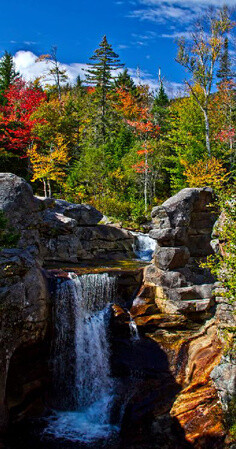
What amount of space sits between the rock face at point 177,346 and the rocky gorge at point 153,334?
0.04 metres

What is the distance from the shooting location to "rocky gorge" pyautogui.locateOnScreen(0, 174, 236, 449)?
948 cm

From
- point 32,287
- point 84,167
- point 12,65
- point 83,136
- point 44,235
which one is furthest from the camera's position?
point 12,65

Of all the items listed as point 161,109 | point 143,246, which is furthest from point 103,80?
point 143,246

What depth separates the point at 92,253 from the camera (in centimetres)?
2164

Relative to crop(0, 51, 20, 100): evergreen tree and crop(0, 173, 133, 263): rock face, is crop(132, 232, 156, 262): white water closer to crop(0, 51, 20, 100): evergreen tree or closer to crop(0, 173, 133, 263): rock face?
crop(0, 173, 133, 263): rock face

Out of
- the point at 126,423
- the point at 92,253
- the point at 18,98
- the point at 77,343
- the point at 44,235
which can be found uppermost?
the point at 18,98

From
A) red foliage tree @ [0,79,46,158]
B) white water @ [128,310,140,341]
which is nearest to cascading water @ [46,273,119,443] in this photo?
white water @ [128,310,140,341]

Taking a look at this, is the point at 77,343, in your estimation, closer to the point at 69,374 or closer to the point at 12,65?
the point at 69,374

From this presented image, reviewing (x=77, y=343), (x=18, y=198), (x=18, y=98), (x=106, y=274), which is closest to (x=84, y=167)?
(x=18, y=98)

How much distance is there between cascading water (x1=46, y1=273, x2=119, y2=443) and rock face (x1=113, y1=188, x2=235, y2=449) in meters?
0.68

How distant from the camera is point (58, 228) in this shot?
2008 cm

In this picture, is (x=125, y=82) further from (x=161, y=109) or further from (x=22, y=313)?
(x=22, y=313)

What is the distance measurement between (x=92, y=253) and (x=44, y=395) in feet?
36.2

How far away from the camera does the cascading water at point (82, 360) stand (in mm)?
10586
